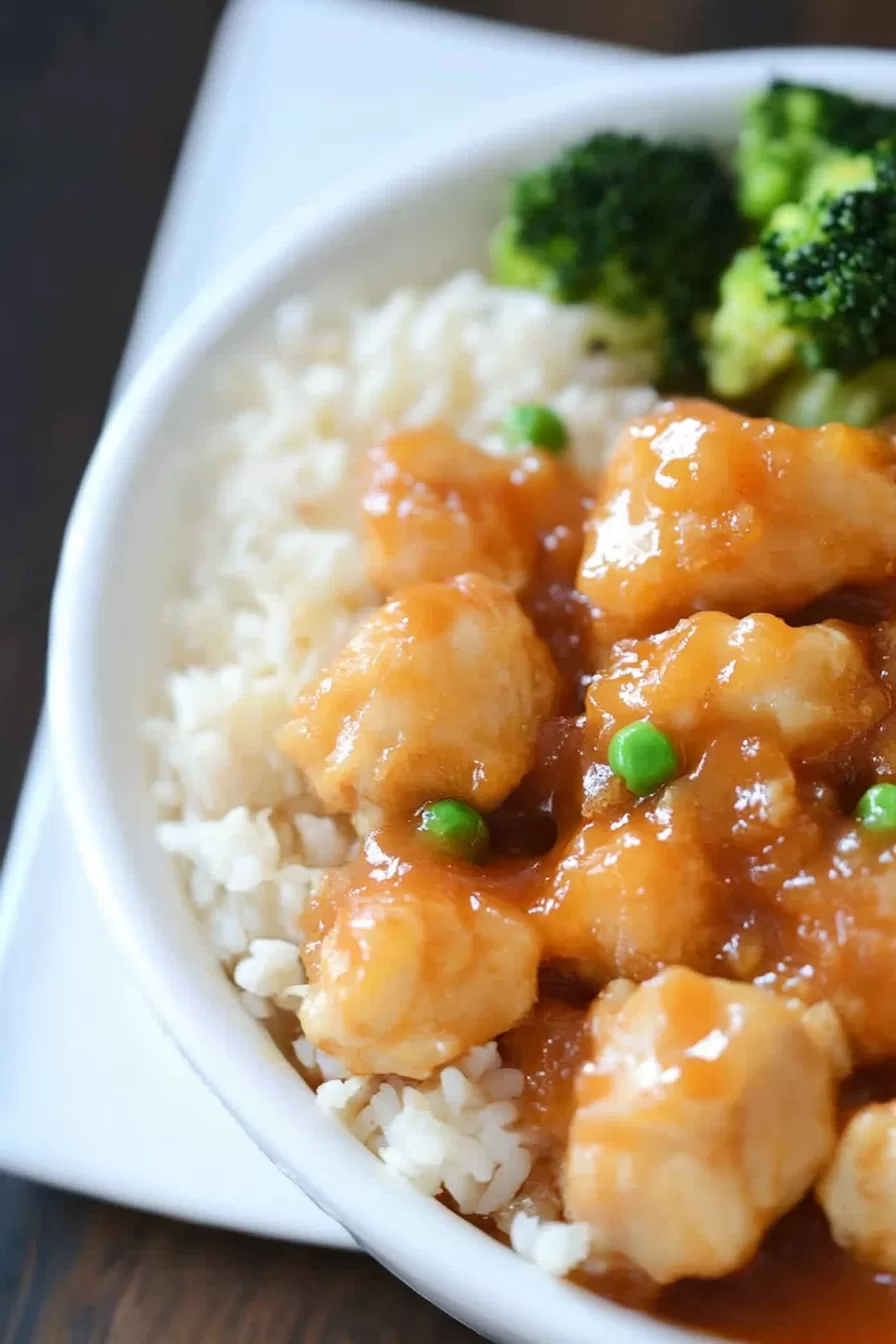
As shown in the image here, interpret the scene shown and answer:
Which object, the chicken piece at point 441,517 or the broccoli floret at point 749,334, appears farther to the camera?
the broccoli floret at point 749,334

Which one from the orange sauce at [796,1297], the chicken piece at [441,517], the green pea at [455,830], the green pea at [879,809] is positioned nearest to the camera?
the orange sauce at [796,1297]

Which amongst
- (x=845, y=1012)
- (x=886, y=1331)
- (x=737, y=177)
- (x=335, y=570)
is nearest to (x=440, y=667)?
(x=335, y=570)

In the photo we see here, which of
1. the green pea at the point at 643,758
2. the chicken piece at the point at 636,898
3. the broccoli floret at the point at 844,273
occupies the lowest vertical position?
the chicken piece at the point at 636,898

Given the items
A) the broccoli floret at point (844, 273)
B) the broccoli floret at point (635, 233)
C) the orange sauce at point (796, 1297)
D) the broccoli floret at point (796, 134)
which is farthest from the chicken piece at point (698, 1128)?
the broccoli floret at point (796, 134)

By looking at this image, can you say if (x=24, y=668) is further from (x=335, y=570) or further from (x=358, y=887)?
(x=358, y=887)

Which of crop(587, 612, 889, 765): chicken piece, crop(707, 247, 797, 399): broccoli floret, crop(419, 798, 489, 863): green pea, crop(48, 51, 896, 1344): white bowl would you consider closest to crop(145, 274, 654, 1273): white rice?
crop(48, 51, 896, 1344): white bowl

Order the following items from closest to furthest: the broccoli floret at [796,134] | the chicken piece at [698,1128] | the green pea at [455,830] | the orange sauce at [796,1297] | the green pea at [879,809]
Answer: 1. the chicken piece at [698,1128]
2. the orange sauce at [796,1297]
3. the green pea at [879,809]
4. the green pea at [455,830]
5. the broccoli floret at [796,134]

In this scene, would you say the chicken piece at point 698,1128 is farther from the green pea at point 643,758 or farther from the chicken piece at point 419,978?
the green pea at point 643,758
